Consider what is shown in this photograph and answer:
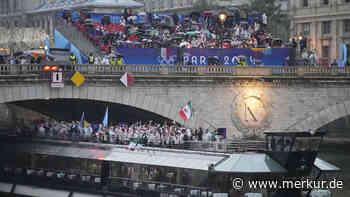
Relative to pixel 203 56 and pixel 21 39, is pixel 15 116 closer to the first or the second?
pixel 203 56

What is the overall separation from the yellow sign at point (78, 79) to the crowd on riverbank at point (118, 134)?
2517mm

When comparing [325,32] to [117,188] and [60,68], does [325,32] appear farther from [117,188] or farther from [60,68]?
[117,188]

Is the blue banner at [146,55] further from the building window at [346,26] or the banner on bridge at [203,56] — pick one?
the building window at [346,26]

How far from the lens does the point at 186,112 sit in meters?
48.7

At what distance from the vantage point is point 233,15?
61438 mm

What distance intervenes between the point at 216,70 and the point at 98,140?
1175cm

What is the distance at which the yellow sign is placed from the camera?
46.8 metres

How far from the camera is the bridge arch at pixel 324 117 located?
49.5 m

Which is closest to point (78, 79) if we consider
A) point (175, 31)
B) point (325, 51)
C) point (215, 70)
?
point (215, 70)

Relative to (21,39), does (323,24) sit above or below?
above

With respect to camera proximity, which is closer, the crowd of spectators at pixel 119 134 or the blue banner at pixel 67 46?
the crowd of spectators at pixel 119 134

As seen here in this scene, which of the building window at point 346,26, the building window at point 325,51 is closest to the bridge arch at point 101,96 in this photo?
the building window at point 346,26

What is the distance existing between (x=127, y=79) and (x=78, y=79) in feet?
9.73

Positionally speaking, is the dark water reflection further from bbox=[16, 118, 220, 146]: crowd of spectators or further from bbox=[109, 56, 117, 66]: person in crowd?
bbox=[109, 56, 117, 66]: person in crowd
